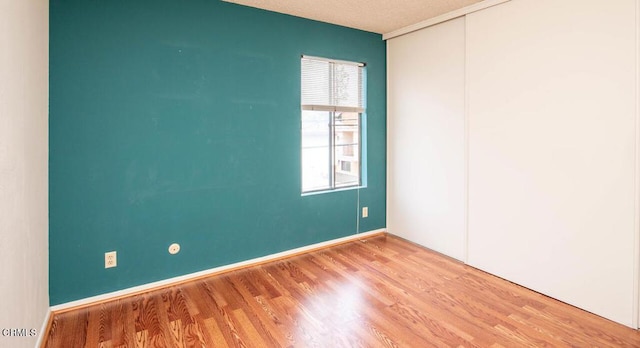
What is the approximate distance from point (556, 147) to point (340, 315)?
6.83ft

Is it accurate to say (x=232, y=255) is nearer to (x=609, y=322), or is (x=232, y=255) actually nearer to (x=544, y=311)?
(x=544, y=311)

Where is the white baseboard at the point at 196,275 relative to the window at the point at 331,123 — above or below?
below

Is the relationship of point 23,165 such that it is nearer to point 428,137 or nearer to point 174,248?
point 174,248

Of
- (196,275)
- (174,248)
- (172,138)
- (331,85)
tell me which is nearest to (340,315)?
(196,275)

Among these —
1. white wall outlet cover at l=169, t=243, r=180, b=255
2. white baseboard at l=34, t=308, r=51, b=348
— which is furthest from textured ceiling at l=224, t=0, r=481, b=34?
white baseboard at l=34, t=308, r=51, b=348

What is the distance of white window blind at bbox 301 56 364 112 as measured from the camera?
11.6 ft

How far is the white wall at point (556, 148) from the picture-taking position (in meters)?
2.24

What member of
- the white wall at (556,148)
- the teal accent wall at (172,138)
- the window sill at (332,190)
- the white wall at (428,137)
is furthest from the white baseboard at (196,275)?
the white wall at (556,148)

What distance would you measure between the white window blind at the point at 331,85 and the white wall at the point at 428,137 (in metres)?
0.48

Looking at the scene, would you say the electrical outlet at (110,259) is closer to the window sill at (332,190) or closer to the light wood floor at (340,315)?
the light wood floor at (340,315)

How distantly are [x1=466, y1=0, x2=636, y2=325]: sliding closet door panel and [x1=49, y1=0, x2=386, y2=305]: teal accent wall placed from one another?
1.60 meters

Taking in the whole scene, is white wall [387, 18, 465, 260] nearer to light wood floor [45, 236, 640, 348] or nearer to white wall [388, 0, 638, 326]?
white wall [388, 0, 638, 326]

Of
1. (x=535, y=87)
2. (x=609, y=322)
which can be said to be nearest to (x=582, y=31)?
(x=535, y=87)

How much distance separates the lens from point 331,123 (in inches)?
149
